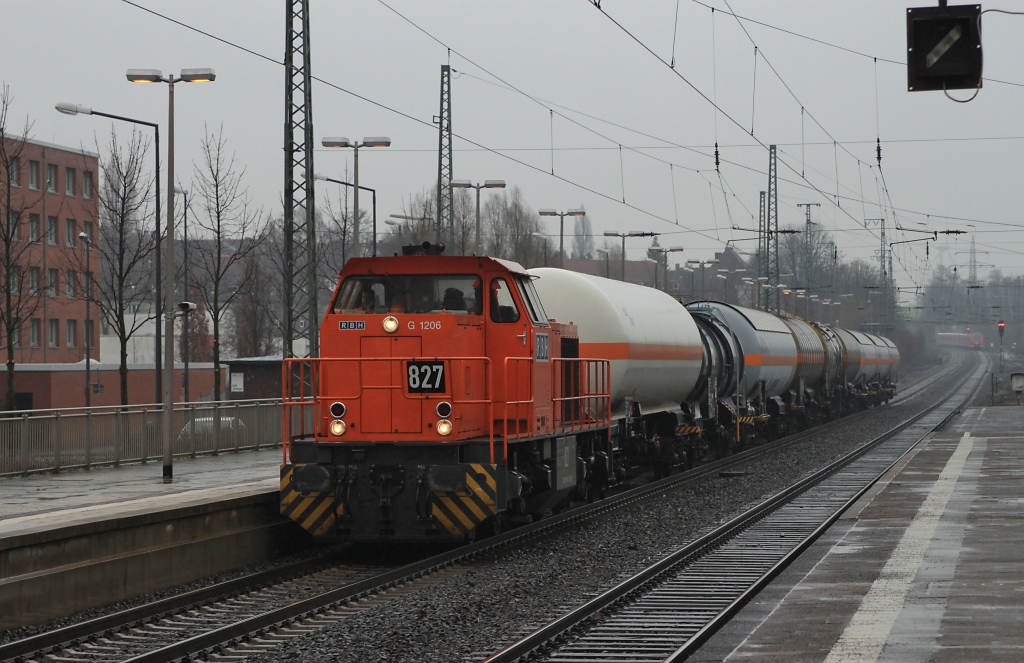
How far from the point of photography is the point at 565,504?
63.6 feet

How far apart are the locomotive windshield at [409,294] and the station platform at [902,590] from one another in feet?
16.2

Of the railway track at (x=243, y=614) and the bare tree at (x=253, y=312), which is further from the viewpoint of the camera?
the bare tree at (x=253, y=312)

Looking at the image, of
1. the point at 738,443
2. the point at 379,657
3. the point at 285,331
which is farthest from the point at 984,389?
the point at 379,657

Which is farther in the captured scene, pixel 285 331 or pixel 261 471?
pixel 285 331

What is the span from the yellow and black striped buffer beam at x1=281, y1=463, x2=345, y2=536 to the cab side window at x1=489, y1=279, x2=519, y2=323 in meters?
2.94

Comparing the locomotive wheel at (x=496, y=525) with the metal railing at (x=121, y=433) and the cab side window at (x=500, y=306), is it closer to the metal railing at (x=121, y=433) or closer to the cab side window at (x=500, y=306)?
the cab side window at (x=500, y=306)

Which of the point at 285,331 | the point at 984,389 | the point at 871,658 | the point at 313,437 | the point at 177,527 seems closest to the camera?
the point at 871,658

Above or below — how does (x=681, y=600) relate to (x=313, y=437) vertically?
below

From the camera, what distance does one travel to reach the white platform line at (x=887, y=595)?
8737 mm

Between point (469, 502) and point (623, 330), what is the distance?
6.71 m

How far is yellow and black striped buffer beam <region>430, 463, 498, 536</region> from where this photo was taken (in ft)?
45.9

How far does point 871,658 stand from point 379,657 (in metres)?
3.60

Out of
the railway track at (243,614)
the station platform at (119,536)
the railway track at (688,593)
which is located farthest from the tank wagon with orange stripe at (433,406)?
the railway track at (688,593)

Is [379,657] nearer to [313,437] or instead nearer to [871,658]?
[871,658]
